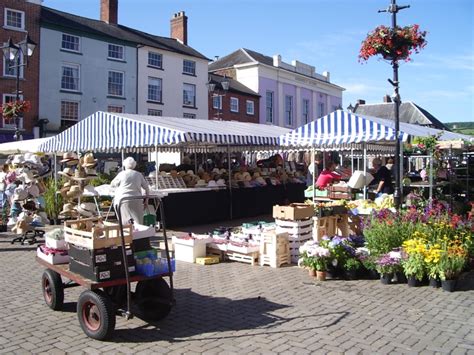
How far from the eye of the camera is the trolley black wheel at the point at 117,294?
533 cm

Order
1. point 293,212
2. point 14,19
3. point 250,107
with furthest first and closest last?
point 250,107, point 14,19, point 293,212

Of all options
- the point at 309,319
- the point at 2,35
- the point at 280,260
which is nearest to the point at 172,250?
the point at 280,260

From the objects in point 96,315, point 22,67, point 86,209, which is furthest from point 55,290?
point 22,67

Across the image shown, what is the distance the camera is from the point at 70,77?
27.9 meters

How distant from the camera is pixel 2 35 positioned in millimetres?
25266

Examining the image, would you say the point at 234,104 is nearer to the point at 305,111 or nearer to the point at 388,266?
the point at 305,111

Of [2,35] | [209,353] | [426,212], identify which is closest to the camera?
[209,353]

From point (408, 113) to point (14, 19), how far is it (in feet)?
126

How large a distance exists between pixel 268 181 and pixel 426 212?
9.35 meters

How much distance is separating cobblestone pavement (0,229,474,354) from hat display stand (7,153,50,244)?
3622mm

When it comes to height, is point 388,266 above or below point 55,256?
below

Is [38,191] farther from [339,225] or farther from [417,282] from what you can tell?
[417,282]

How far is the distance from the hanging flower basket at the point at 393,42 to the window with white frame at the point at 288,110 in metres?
34.3

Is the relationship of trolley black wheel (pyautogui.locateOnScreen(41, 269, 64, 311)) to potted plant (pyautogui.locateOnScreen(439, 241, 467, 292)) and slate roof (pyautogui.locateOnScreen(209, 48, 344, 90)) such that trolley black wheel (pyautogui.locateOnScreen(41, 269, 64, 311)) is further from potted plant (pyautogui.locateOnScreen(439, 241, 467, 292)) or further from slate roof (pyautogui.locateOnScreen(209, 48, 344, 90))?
slate roof (pyautogui.locateOnScreen(209, 48, 344, 90))
